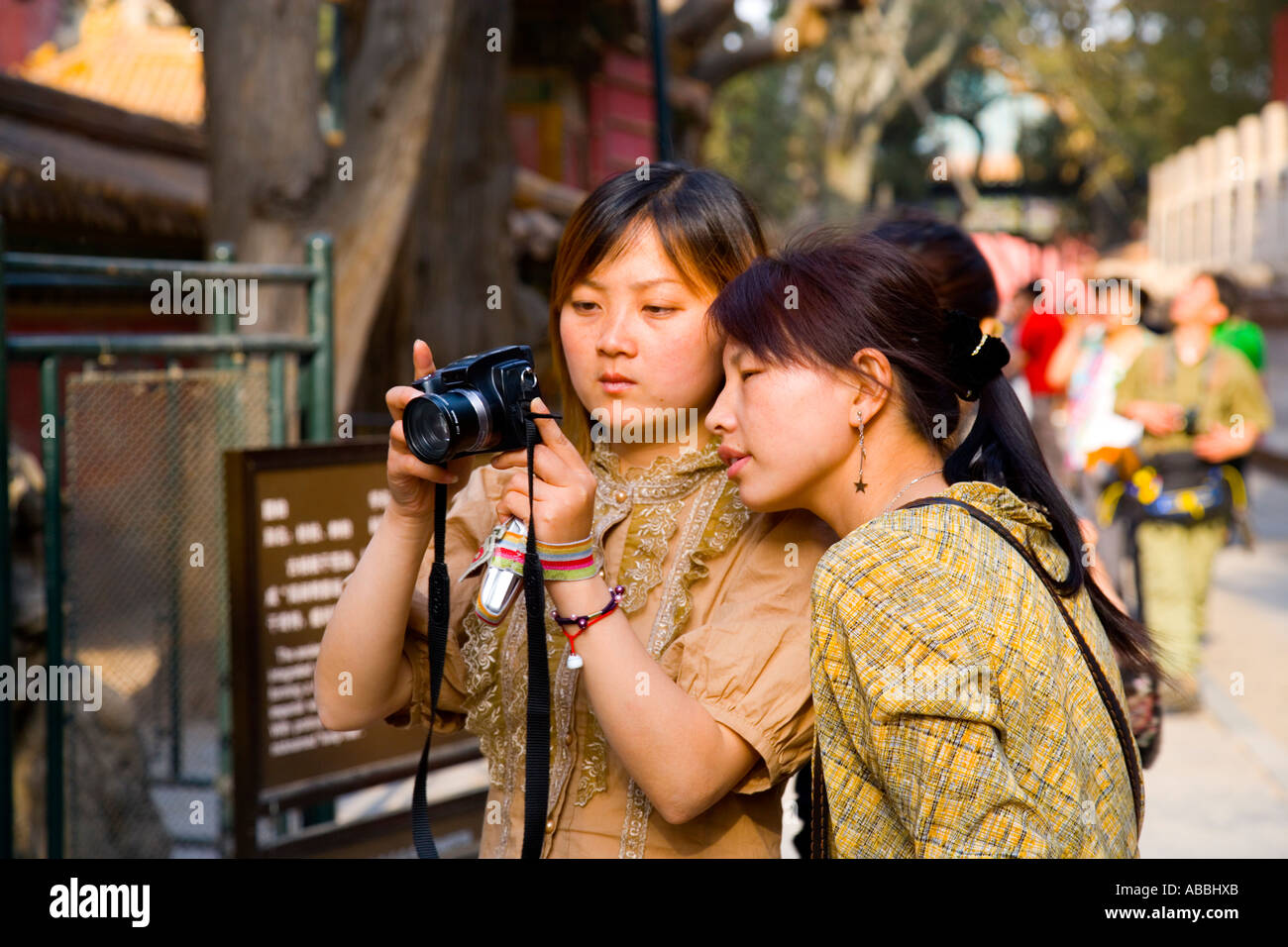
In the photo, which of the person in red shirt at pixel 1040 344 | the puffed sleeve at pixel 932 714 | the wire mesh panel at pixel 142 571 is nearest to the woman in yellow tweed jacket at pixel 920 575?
the puffed sleeve at pixel 932 714

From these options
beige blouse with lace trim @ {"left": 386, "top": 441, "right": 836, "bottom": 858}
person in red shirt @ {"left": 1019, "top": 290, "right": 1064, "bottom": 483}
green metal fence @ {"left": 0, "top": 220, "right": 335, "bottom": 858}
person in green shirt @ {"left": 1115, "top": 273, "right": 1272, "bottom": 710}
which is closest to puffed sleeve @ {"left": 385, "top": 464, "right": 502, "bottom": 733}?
beige blouse with lace trim @ {"left": 386, "top": 441, "right": 836, "bottom": 858}

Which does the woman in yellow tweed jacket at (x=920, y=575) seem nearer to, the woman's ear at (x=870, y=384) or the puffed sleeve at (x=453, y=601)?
the woman's ear at (x=870, y=384)

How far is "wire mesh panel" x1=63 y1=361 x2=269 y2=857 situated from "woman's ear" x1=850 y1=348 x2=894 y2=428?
243 centimetres

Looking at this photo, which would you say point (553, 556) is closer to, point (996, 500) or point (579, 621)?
point (579, 621)

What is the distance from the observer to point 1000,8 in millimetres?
32250

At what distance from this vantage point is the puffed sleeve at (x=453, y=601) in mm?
2072

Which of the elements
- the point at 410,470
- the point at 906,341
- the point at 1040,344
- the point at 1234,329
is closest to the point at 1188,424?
the point at 1234,329

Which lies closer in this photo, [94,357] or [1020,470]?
[1020,470]

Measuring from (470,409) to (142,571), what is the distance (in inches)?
102

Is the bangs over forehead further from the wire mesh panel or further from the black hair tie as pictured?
the wire mesh panel

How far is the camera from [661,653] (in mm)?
1938

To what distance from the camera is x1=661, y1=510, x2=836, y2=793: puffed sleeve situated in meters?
1.82

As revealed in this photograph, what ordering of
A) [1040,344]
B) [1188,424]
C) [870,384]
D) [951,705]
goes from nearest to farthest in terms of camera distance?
[951,705] < [870,384] < [1188,424] < [1040,344]

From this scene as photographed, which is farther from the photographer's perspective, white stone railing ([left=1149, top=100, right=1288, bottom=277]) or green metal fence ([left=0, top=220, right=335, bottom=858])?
white stone railing ([left=1149, top=100, right=1288, bottom=277])
